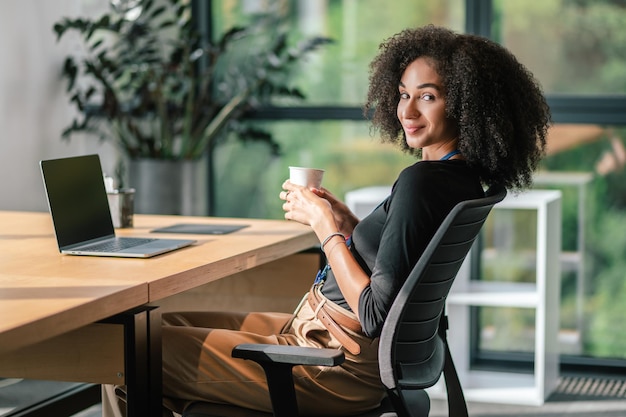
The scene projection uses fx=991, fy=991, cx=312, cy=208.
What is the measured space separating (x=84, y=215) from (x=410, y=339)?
0.98 metres

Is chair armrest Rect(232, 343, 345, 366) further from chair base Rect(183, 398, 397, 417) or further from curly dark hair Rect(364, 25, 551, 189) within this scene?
curly dark hair Rect(364, 25, 551, 189)

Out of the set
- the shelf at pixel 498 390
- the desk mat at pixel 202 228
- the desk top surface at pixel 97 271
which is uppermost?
the desk mat at pixel 202 228

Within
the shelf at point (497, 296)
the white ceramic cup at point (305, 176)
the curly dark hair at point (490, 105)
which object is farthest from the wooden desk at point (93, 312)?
the shelf at point (497, 296)

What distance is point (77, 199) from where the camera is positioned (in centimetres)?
247

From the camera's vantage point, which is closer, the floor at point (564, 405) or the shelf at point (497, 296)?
the floor at point (564, 405)

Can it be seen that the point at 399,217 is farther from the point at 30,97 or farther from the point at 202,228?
the point at 30,97

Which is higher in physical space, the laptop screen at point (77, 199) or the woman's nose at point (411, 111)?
the woman's nose at point (411, 111)

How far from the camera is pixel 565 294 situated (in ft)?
14.4

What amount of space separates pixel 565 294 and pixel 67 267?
9.05 feet

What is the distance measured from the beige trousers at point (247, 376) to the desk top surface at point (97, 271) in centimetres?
13

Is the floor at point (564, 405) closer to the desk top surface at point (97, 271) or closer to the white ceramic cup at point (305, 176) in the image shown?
the desk top surface at point (97, 271)

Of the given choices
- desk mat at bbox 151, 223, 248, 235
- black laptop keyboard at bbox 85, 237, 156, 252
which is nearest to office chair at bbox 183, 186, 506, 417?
A: black laptop keyboard at bbox 85, 237, 156, 252

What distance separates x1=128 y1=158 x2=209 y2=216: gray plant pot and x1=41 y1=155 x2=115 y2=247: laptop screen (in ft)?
6.12

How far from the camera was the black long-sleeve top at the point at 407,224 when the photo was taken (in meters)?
1.90
